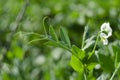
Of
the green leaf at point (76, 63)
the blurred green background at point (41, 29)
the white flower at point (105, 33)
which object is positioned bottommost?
the blurred green background at point (41, 29)

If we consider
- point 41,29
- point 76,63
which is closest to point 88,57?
point 76,63

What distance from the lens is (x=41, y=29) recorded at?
3.16m

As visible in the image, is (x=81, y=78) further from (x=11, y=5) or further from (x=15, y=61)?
(x=11, y=5)

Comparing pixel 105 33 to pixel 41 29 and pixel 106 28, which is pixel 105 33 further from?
pixel 41 29

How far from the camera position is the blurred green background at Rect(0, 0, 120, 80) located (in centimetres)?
218

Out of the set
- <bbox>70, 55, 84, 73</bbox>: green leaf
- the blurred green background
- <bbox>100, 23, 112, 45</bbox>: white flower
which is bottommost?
the blurred green background

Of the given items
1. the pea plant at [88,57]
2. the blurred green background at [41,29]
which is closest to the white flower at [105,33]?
the pea plant at [88,57]

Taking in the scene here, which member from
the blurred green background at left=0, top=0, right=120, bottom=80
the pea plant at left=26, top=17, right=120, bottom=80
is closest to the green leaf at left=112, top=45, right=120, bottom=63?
the pea plant at left=26, top=17, right=120, bottom=80

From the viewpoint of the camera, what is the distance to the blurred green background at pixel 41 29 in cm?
218

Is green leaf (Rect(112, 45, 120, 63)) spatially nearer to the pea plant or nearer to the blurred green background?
the pea plant

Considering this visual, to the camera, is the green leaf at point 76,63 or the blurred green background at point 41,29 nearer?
the green leaf at point 76,63

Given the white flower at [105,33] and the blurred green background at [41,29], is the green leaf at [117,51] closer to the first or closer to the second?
the white flower at [105,33]

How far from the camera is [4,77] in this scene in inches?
81.0

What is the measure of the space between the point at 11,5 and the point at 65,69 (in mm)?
1432
